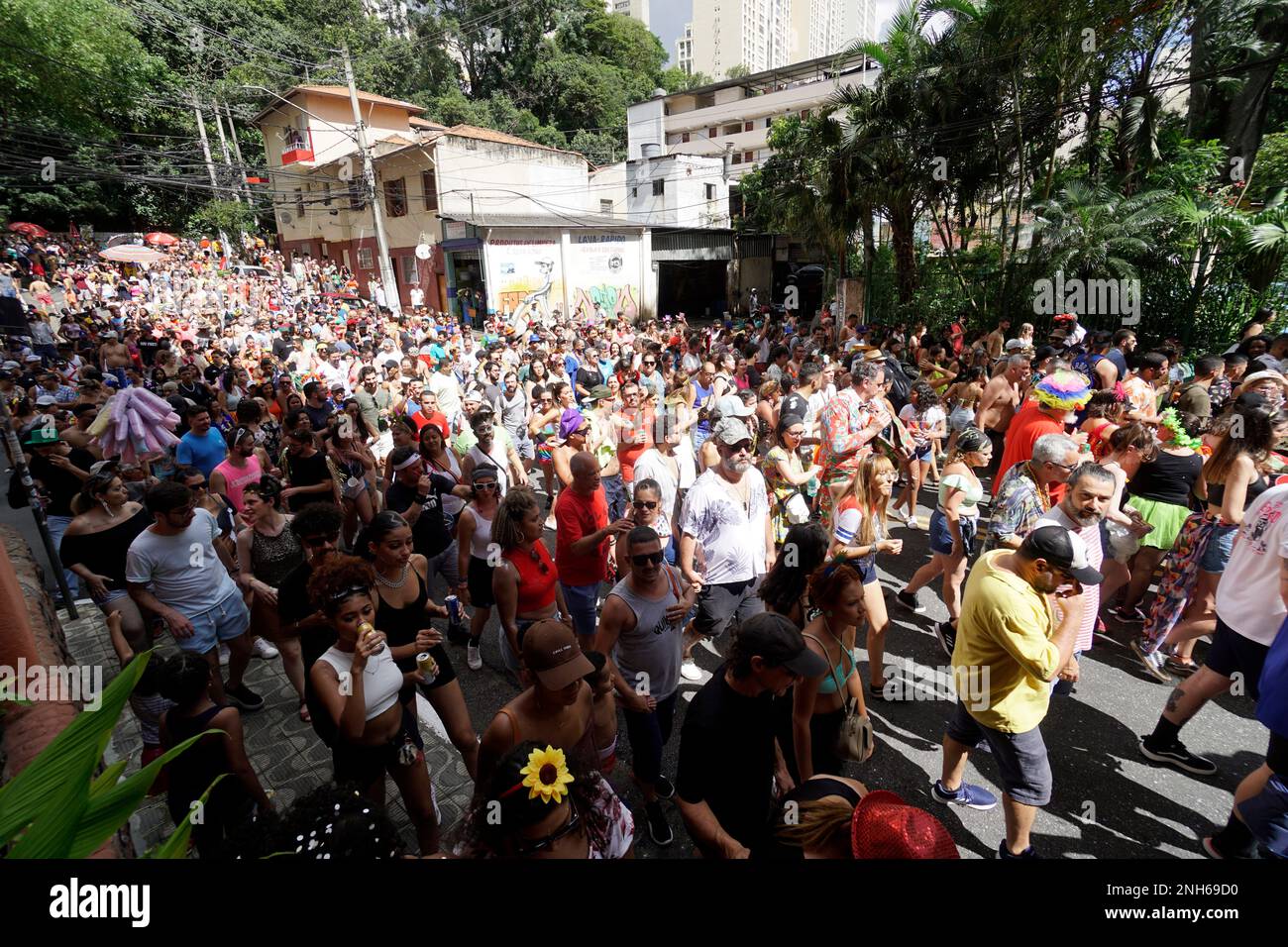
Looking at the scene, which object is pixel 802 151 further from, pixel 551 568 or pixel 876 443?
pixel 551 568

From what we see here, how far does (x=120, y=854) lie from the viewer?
1.95 m

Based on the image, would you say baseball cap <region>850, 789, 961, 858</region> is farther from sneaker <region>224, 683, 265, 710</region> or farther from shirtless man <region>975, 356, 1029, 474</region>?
shirtless man <region>975, 356, 1029, 474</region>

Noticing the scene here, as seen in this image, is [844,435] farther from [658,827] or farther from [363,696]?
[363,696]

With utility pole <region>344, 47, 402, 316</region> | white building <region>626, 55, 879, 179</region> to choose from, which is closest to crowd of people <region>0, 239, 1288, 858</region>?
utility pole <region>344, 47, 402, 316</region>

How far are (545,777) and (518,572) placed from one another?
1.78 m

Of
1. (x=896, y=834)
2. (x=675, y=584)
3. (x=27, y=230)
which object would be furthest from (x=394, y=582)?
(x=27, y=230)

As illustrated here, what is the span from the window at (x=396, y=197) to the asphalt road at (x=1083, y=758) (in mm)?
26597

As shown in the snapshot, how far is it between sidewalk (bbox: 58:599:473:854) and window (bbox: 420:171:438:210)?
77.4 feet

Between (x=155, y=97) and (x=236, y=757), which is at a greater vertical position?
(x=155, y=97)

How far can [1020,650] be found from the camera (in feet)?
8.54

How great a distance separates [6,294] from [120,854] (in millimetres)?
17591

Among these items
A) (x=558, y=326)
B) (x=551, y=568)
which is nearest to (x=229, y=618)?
(x=551, y=568)

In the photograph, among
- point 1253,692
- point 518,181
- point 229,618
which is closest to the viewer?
point 1253,692

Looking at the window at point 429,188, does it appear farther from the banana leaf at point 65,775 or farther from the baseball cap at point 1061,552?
the banana leaf at point 65,775
